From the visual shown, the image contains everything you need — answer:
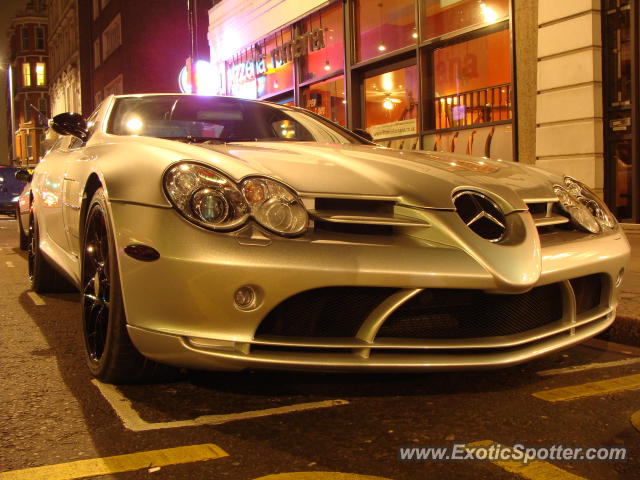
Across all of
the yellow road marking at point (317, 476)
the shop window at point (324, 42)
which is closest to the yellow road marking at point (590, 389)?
the yellow road marking at point (317, 476)

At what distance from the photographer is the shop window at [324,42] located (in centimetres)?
1330

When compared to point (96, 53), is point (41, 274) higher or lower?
lower

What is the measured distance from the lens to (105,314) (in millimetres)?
2975

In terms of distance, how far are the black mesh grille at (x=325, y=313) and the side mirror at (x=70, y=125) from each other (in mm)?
2168

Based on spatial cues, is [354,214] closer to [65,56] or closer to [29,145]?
[65,56]

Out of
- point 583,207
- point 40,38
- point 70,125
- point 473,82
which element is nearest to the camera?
point 583,207

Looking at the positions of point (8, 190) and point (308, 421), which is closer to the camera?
point (308, 421)

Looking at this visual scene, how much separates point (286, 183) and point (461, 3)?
8830 millimetres

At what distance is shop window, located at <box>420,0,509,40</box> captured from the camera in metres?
9.79

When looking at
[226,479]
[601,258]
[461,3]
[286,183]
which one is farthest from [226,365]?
[461,3]

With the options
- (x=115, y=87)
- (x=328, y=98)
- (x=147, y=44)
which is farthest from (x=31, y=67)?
(x=328, y=98)

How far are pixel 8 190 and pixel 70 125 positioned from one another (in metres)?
18.5

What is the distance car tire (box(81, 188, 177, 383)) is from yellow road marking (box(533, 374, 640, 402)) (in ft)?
5.19

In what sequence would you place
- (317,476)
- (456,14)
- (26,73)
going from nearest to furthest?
(317,476)
(456,14)
(26,73)
